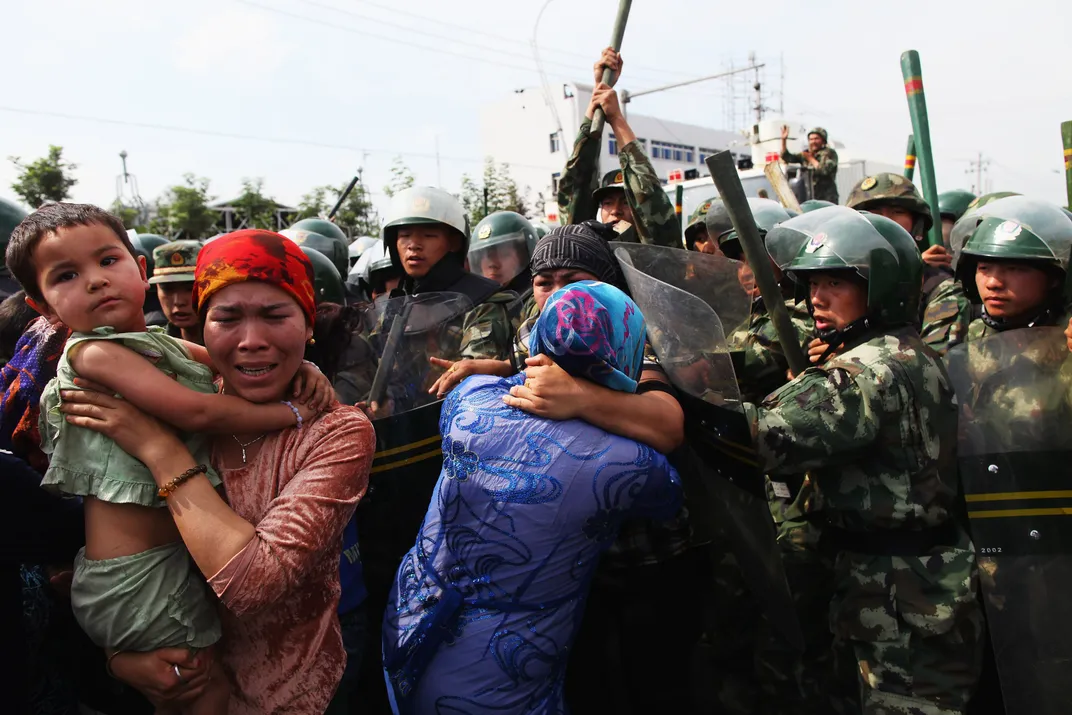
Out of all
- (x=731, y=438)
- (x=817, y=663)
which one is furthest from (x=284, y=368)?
(x=817, y=663)

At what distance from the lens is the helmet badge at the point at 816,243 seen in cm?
293

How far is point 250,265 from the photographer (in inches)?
75.9

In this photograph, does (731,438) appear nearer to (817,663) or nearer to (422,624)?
(422,624)

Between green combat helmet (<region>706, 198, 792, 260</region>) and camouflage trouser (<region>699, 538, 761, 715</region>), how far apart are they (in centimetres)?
217

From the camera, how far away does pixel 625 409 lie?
2080 millimetres

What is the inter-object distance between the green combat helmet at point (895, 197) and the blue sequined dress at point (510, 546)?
3.82m

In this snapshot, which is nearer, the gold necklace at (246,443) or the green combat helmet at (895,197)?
the gold necklace at (246,443)

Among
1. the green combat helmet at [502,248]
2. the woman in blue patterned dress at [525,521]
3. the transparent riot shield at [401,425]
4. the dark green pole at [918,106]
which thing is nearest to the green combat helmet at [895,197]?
the dark green pole at [918,106]

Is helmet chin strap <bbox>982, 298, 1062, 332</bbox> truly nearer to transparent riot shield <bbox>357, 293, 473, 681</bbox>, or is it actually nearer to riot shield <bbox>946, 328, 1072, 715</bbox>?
riot shield <bbox>946, 328, 1072, 715</bbox>

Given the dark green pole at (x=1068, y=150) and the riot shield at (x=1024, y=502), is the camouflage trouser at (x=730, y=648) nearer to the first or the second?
the riot shield at (x=1024, y=502)

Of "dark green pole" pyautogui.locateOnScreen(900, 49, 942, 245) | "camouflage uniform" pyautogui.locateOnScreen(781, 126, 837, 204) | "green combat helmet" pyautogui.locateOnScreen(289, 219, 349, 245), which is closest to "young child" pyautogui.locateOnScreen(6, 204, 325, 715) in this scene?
"dark green pole" pyautogui.locateOnScreen(900, 49, 942, 245)

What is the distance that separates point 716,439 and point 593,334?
25.3 inches

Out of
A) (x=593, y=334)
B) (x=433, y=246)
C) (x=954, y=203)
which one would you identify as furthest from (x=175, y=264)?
(x=954, y=203)

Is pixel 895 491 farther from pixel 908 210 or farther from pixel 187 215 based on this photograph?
pixel 187 215
